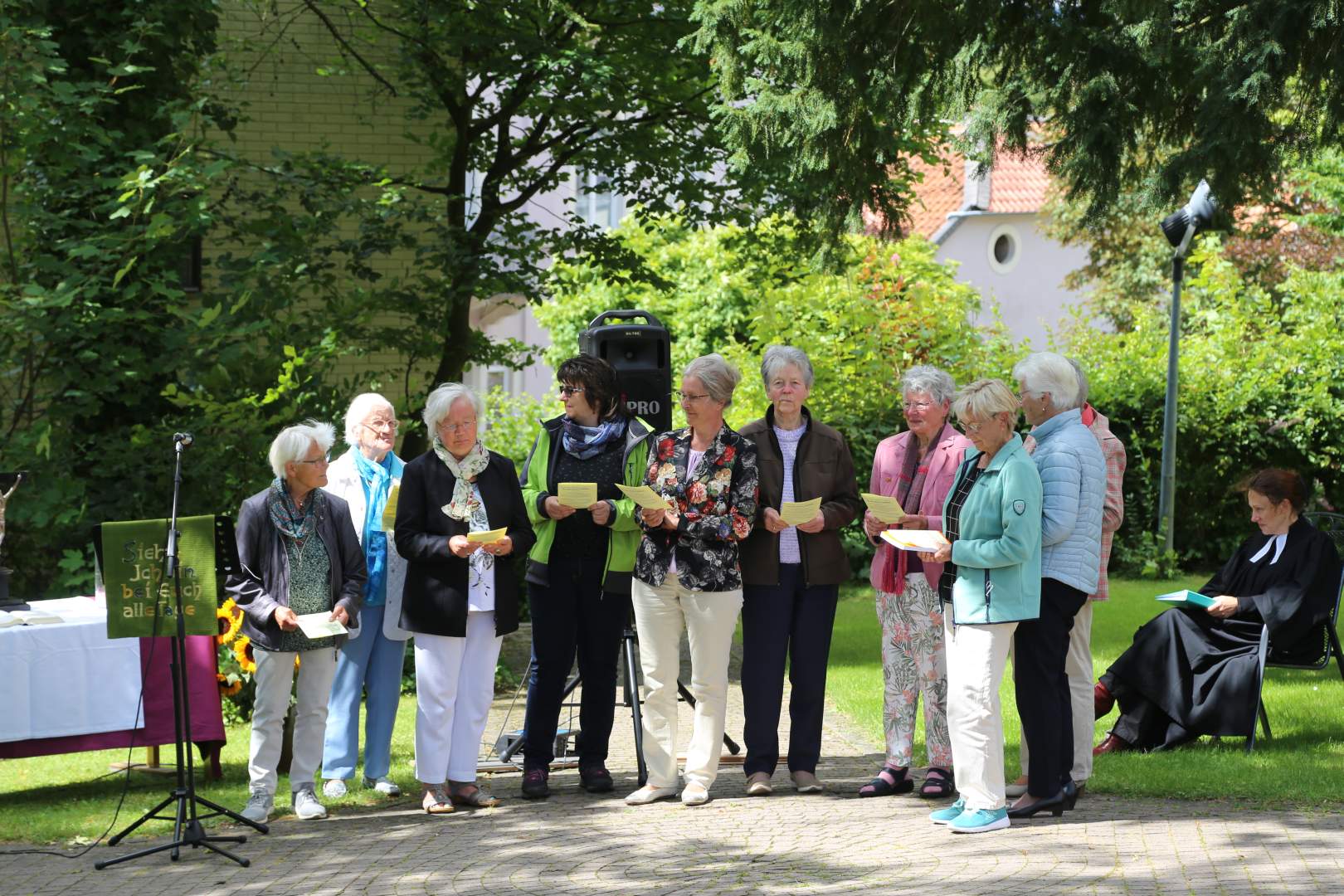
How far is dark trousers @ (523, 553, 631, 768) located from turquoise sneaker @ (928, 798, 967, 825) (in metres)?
1.75

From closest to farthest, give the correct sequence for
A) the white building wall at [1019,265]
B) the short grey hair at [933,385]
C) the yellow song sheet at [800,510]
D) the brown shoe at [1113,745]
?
the yellow song sheet at [800,510]
the short grey hair at [933,385]
the brown shoe at [1113,745]
the white building wall at [1019,265]

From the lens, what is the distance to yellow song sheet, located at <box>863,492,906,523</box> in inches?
280

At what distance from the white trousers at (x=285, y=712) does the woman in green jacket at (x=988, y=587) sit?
9.63 ft

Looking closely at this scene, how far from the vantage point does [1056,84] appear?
10523 mm

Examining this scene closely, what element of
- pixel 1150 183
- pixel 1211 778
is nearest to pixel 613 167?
pixel 1150 183

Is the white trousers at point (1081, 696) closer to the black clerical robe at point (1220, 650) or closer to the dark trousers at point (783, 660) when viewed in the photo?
the dark trousers at point (783, 660)

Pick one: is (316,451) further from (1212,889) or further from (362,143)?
(362,143)

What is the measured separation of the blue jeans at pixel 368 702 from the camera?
26.3ft

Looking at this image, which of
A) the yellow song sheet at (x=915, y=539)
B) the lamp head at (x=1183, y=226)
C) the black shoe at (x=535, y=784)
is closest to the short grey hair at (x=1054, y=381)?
the yellow song sheet at (x=915, y=539)

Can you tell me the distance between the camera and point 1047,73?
1055 centimetres

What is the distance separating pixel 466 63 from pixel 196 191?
4.37 meters

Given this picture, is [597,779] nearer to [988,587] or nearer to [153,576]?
[988,587]

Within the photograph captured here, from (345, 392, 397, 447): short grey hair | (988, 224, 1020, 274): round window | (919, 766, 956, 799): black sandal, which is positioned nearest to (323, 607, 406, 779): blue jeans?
(345, 392, 397, 447): short grey hair

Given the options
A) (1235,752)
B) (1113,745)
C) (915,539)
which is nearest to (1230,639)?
(1235,752)
